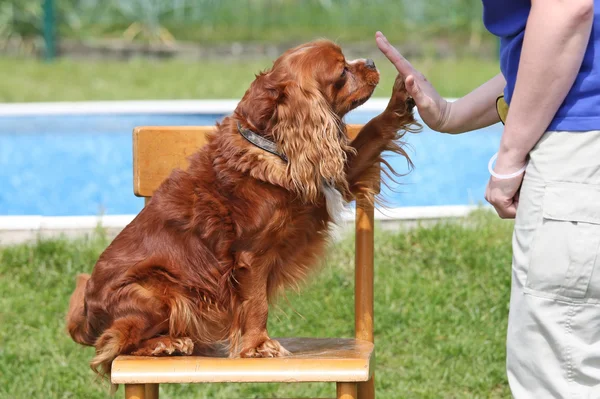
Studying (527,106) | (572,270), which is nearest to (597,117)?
(527,106)

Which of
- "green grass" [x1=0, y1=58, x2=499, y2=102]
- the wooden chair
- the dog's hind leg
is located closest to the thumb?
the wooden chair

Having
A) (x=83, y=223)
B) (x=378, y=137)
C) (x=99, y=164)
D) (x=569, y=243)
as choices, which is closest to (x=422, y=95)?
(x=378, y=137)

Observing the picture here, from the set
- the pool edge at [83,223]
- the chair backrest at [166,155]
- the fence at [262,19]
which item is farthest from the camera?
the fence at [262,19]

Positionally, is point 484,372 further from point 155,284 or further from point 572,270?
point 572,270

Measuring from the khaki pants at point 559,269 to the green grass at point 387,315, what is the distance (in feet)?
5.20

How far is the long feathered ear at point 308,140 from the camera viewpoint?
2.67 meters

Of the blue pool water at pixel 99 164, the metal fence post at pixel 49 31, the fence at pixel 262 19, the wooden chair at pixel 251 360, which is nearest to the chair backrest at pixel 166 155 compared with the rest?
the wooden chair at pixel 251 360

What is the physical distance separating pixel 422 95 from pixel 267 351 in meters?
0.87

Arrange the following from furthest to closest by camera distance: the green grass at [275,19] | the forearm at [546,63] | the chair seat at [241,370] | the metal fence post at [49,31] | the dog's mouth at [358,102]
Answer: the green grass at [275,19] < the metal fence post at [49,31] < the dog's mouth at [358,102] < the chair seat at [241,370] < the forearm at [546,63]

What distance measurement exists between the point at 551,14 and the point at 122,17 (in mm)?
12315

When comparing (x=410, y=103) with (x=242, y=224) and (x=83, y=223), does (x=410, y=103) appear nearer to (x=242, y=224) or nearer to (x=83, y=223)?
(x=242, y=224)

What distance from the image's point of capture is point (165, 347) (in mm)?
2629

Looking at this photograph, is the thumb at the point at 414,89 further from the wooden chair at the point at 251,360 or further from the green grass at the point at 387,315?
the green grass at the point at 387,315

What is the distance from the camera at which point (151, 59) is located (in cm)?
1265
